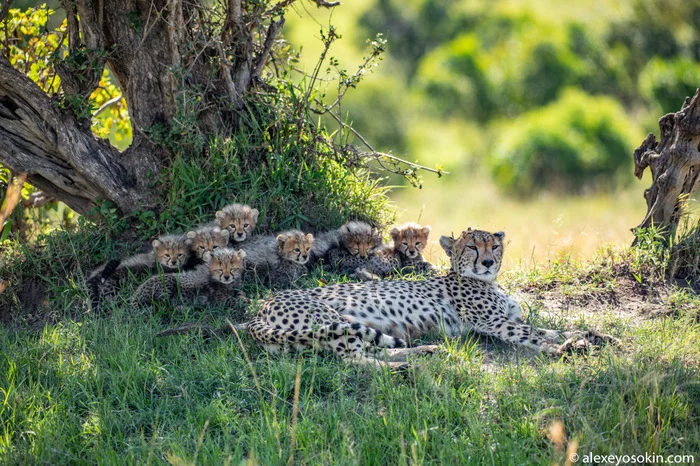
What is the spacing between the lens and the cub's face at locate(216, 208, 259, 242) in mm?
5430

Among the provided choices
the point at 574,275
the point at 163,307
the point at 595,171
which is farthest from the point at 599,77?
the point at 163,307

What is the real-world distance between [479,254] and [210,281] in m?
1.65

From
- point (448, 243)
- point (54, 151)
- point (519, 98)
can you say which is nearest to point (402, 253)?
point (448, 243)

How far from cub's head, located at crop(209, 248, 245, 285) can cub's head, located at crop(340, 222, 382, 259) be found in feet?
2.86

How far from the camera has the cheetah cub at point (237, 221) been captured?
214 inches

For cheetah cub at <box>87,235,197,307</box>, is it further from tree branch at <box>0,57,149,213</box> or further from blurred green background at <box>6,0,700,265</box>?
blurred green background at <box>6,0,700,265</box>

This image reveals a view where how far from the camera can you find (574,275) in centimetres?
564

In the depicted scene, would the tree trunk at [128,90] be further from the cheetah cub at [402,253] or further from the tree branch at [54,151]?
the cheetah cub at [402,253]

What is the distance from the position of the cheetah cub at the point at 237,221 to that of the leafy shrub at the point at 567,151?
11736 mm

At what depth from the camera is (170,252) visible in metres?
5.26

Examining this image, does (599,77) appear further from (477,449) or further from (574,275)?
(477,449)

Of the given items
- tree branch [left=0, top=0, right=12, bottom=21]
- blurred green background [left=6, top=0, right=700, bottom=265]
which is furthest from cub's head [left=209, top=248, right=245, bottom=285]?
blurred green background [left=6, top=0, right=700, bottom=265]

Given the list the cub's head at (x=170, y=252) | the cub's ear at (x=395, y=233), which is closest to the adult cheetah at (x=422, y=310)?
the cub's ear at (x=395, y=233)

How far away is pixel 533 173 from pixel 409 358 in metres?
13.3
